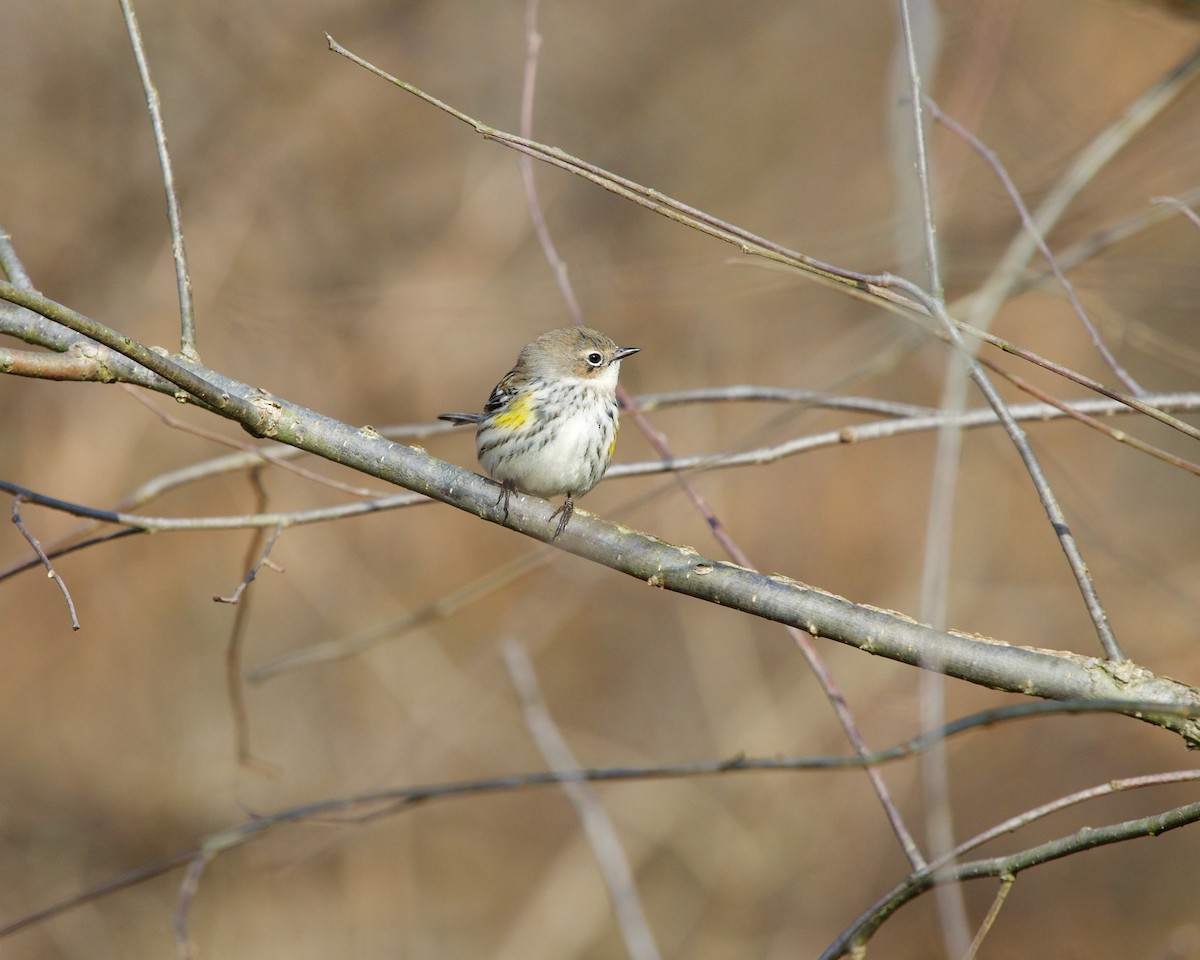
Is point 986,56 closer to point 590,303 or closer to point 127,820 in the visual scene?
point 590,303

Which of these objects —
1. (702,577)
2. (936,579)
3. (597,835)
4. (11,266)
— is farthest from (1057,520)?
(11,266)

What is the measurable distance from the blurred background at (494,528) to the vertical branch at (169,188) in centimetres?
531

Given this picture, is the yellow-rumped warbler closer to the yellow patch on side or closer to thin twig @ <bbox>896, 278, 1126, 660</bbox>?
the yellow patch on side

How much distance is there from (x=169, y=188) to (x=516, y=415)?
203 centimetres

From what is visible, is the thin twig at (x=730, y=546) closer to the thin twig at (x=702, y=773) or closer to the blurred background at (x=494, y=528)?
the thin twig at (x=702, y=773)

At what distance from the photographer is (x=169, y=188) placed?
273 cm

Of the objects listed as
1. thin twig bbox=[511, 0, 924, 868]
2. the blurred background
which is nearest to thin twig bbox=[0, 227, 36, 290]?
thin twig bbox=[511, 0, 924, 868]

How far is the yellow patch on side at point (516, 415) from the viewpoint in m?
4.48

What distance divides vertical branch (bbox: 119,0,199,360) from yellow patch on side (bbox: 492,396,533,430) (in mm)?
1811

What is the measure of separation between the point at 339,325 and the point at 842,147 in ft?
18.9

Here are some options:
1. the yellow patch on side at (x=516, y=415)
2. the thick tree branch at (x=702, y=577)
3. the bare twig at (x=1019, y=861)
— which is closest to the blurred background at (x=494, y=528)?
the yellow patch on side at (x=516, y=415)

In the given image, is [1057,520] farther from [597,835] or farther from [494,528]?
[494,528]

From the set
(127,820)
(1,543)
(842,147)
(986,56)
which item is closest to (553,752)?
(986,56)

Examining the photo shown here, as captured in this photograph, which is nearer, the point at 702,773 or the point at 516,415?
the point at 702,773
